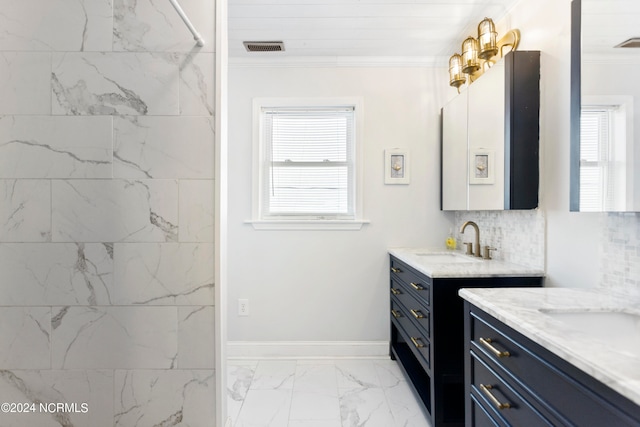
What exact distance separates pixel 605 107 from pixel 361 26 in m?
1.55

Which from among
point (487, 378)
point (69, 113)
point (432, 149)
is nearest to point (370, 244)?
point (432, 149)

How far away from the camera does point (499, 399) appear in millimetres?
1061

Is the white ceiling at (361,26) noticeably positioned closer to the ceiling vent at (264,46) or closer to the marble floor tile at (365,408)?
the ceiling vent at (264,46)

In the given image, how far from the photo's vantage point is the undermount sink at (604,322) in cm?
100

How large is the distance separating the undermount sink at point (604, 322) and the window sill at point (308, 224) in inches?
65.6

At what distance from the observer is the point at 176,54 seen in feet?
3.77

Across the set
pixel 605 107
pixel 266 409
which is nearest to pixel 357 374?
pixel 266 409

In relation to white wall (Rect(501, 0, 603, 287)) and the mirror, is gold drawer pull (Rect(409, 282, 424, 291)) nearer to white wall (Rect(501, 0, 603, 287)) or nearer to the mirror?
white wall (Rect(501, 0, 603, 287))

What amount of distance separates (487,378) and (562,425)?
0.35 meters

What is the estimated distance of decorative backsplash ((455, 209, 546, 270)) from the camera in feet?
5.57

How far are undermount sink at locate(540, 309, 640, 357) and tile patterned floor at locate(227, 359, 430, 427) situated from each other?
3.84ft

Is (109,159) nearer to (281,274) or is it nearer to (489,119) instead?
(281,274)

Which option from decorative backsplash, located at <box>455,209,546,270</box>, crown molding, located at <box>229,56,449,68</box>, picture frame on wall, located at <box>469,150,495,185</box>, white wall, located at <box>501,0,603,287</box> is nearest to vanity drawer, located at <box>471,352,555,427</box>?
white wall, located at <box>501,0,603,287</box>

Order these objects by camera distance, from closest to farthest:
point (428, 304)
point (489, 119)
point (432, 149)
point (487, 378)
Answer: point (487, 378), point (428, 304), point (489, 119), point (432, 149)
